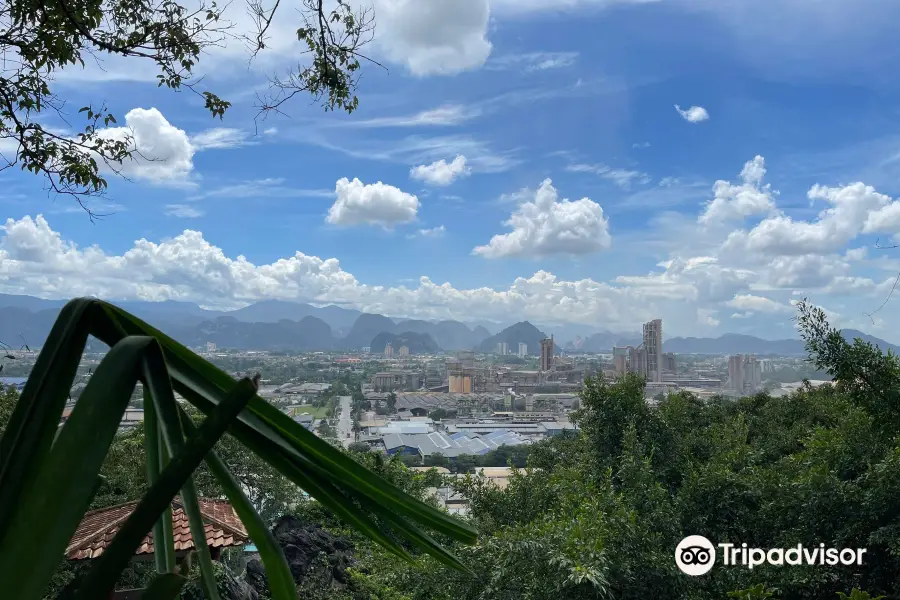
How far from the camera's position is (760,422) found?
9.24 metres

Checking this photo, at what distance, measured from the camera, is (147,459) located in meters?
0.35

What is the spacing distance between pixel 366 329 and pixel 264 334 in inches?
1235

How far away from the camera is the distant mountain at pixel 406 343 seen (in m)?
63.8

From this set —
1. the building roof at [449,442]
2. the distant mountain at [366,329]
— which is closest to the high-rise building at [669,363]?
the building roof at [449,442]

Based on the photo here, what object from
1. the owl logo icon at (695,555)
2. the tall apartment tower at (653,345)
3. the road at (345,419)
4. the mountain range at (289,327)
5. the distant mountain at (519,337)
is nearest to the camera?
the owl logo icon at (695,555)

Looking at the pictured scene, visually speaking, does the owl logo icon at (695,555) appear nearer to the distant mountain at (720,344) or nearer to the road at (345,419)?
the road at (345,419)

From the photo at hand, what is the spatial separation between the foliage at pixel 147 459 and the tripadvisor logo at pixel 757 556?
443 cm

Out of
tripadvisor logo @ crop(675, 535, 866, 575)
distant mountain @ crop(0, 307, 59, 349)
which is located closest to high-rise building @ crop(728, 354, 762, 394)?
tripadvisor logo @ crop(675, 535, 866, 575)

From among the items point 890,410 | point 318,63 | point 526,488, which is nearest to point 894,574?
point 890,410

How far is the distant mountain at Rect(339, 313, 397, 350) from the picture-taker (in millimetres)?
67113

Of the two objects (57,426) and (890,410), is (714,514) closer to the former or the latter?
(890,410)

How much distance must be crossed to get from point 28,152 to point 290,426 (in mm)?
2762

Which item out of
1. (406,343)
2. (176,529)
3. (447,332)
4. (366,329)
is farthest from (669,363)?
(447,332)

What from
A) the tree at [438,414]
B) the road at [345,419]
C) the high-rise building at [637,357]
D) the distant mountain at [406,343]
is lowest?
the tree at [438,414]
